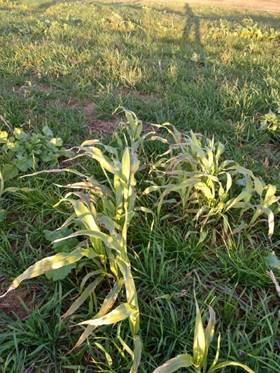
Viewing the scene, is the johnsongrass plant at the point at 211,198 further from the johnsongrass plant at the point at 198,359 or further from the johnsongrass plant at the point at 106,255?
the johnsongrass plant at the point at 198,359

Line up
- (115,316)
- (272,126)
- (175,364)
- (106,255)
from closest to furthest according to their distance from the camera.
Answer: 1. (175,364)
2. (115,316)
3. (106,255)
4. (272,126)

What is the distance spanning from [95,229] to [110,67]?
306cm

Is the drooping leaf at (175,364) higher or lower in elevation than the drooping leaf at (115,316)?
→ lower

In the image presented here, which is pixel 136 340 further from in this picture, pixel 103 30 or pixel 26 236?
pixel 103 30

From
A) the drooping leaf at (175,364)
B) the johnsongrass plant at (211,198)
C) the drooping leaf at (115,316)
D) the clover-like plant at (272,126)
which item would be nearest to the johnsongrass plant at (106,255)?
the drooping leaf at (115,316)

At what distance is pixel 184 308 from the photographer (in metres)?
1.70

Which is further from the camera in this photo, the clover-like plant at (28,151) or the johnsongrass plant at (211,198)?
the clover-like plant at (28,151)

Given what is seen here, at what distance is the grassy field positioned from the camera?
5.04 ft

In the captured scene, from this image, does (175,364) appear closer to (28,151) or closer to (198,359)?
(198,359)

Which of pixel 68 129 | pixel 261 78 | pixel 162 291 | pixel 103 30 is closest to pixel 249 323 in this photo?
pixel 162 291

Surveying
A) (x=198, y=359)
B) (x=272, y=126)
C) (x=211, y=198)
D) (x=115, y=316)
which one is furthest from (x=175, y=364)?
(x=272, y=126)

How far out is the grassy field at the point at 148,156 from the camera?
5.04 ft

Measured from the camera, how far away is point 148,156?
108 inches

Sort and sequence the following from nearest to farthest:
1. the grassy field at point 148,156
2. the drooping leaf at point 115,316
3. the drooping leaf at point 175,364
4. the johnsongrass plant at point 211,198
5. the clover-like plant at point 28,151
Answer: the drooping leaf at point 175,364 → the drooping leaf at point 115,316 → the grassy field at point 148,156 → the johnsongrass plant at point 211,198 → the clover-like plant at point 28,151
